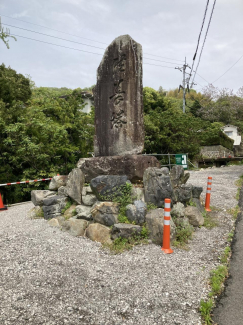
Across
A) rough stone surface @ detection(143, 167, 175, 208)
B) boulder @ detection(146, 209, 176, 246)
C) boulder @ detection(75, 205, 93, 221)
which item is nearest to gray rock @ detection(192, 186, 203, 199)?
rough stone surface @ detection(143, 167, 175, 208)

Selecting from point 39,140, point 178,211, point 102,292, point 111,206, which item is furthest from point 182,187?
point 39,140

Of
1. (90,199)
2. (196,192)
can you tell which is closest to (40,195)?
(90,199)

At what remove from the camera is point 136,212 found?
169 inches

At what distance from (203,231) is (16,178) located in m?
7.89

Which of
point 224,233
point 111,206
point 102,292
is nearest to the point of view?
point 102,292

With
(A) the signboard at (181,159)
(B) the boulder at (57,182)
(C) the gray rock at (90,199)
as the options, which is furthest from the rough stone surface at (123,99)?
(A) the signboard at (181,159)

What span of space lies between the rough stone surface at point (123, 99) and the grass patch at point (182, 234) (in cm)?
191

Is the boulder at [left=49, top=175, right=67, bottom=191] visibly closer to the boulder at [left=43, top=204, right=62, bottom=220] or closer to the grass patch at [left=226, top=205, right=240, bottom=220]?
the boulder at [left=43, top=204, right=62, bottom=220]

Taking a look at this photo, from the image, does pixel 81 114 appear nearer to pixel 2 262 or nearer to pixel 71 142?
pixel 71 142

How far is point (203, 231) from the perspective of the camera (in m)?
4.85

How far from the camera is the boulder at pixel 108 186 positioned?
465 centimetres

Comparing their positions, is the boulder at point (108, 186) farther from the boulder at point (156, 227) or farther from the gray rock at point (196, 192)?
the gray rock at point (196, 192)

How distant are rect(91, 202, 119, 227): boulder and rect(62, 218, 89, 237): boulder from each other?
26cm

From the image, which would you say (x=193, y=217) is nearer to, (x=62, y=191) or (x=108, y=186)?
(x=108, y=186)
